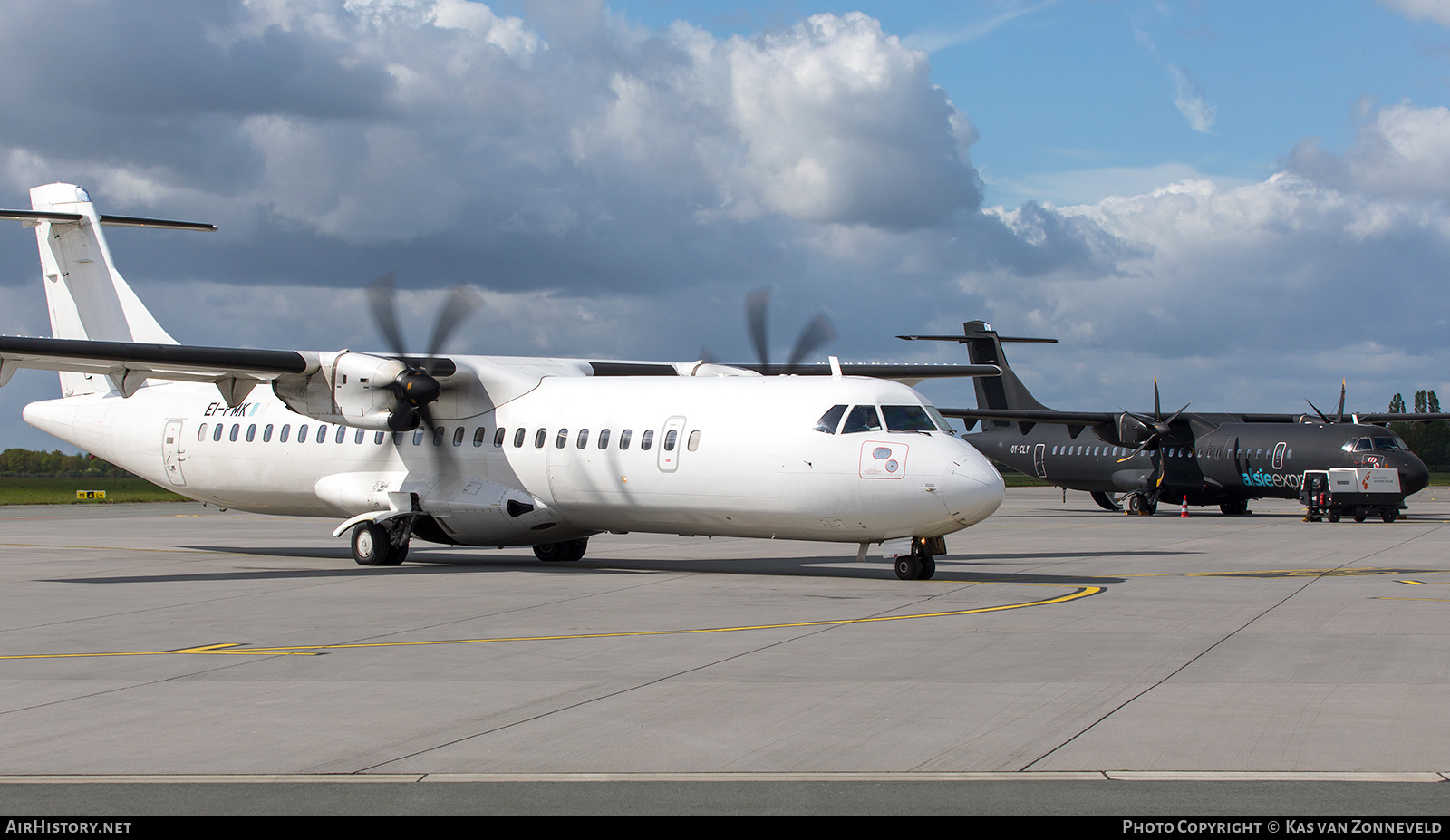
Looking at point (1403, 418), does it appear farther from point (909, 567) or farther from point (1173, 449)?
point (909, 567)

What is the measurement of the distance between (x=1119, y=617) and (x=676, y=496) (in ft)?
22.9

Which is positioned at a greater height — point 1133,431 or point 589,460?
point 1133,431

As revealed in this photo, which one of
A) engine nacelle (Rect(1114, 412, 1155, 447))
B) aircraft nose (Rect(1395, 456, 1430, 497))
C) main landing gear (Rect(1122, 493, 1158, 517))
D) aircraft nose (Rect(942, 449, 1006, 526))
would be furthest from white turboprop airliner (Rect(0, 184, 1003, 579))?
main landing gear (Rect(1122, 493, 1158, 517))

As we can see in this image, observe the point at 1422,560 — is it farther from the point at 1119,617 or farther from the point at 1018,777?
the point at 1018,777

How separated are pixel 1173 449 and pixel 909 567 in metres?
26.1

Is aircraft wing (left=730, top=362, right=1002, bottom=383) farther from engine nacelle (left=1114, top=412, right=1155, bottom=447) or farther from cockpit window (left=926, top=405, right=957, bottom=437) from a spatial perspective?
engine nacelle (left=1114, top=412, right=1155, bottom=447)

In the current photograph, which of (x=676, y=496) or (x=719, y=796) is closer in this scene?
(x=719, y=796)

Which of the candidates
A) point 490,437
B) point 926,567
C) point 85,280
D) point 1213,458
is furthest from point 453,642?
point 1213,458

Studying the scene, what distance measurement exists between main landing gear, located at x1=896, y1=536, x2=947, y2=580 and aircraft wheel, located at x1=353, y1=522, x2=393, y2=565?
821cm

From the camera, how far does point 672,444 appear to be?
1819 centimetres

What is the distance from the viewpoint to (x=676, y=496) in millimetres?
18125

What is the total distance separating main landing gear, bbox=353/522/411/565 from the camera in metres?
20.0
